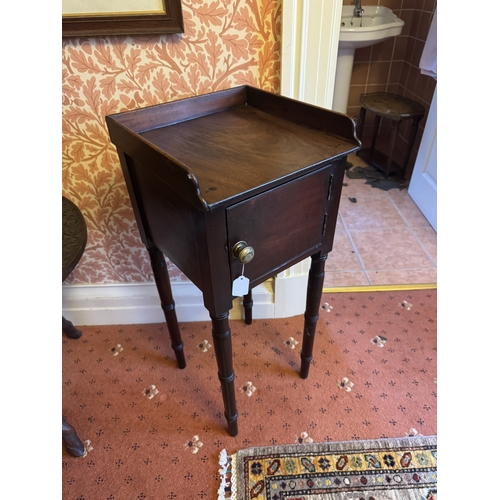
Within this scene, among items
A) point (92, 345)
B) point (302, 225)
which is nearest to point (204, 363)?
point (92, 345)

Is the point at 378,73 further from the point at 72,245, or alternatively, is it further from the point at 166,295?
the point at 72,245

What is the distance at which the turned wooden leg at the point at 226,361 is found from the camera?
0.89 m

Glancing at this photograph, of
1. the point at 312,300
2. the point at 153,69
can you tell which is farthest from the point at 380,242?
the point at 153,69

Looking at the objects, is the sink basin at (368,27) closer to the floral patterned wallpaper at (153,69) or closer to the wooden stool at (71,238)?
the floral patterned wallpaper at (153,69)

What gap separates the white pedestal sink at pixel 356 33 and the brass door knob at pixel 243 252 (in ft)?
6.57

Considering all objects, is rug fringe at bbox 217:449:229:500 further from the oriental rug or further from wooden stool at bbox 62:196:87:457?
wooden stool at bbox 62:196:87:457

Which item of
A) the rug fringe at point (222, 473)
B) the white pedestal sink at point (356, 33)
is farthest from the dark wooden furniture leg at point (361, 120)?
the rug fringe at point (222, 473)

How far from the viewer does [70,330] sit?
1.50 meters

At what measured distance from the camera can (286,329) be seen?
1539mm

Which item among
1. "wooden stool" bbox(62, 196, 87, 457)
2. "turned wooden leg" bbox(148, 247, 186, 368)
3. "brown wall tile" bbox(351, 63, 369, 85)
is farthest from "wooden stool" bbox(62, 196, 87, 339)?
"brown wall tile" bbox(351, 63, 369, 85)

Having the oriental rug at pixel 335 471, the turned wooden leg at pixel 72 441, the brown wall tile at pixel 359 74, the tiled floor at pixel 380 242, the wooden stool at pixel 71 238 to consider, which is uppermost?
the wooden stool at pixel 71 238

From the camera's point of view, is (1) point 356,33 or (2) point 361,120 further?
(2) point 361,120

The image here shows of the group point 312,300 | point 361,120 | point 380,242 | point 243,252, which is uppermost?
point 243,252

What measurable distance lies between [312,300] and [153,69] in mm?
803
